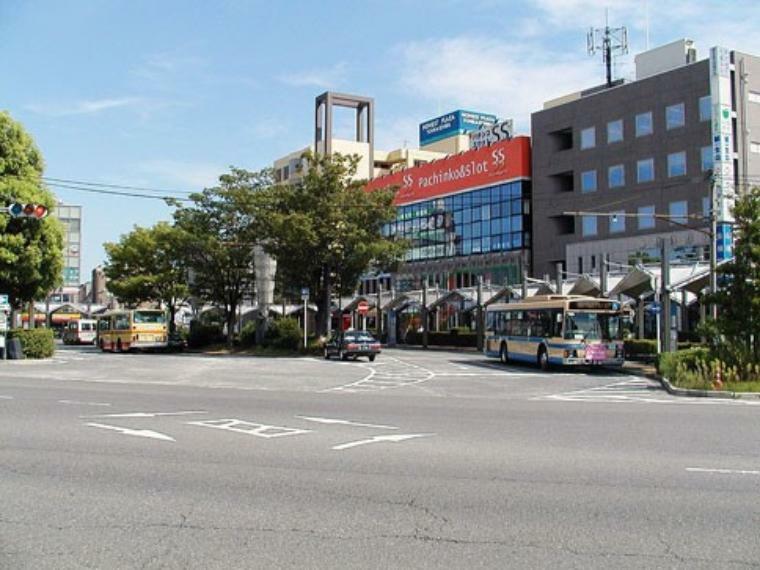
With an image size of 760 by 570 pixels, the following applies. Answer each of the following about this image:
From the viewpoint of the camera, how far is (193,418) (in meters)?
14.3

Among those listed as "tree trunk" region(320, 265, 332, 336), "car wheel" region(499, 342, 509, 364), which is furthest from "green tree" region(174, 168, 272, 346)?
"car wheel" region(499, 342, 509, 364)

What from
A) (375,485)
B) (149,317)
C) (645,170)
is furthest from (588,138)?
(375,485)

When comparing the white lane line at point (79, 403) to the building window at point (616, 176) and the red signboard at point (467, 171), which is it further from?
the building window at point (616, 176)

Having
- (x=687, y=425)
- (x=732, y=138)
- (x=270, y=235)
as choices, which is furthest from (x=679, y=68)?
(x=687, y=425)

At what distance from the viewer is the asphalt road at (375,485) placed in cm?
598

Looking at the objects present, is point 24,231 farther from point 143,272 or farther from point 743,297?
point 743,297

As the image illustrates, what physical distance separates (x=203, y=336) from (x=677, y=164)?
3572cm

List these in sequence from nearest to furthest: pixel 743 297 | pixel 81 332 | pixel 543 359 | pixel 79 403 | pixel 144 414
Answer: pixel 144 414, pixel 79 403, pixel 743 297, pixel 543 359, pixel 81 332

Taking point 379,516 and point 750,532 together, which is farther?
point 379,516

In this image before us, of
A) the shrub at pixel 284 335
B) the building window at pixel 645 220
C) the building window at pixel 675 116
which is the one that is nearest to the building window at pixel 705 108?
the building window at pixel 675 116

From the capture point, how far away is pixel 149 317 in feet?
165

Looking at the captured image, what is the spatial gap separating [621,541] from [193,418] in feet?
31.6

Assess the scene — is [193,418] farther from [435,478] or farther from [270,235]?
[270,235]

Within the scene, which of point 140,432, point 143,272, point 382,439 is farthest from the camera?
point 143,272
